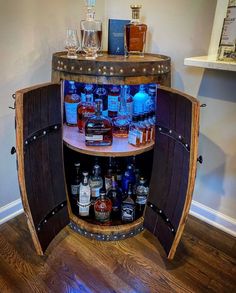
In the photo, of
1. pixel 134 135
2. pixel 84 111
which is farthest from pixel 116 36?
pixel 134 135

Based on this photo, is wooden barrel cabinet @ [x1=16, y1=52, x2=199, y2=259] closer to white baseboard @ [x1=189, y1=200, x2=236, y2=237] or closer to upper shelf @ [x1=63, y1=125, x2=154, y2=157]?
upper shelf @ [x1=63, y1=125, x2=154, y2=157]

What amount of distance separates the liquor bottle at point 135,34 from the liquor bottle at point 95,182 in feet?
2.15

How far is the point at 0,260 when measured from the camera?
1.33 metres

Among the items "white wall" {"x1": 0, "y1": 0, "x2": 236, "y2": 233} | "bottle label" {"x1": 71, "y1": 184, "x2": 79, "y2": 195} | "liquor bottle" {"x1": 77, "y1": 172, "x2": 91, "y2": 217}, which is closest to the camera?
"white wall" {"x1": 0, "y1": 0, "x2": 236, "y2": 233}

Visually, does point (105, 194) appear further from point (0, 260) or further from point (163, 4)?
point (163, 4)

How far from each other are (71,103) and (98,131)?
0.26m

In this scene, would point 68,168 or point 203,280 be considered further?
point 68,168

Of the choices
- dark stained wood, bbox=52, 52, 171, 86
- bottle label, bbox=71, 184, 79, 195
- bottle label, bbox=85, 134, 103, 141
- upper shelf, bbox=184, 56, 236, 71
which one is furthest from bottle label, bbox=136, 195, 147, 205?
upper shelf, bbox=184, 56, 236, 71

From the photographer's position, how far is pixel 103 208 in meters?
1.46

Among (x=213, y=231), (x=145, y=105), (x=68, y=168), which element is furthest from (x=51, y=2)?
(x=213, y=231)

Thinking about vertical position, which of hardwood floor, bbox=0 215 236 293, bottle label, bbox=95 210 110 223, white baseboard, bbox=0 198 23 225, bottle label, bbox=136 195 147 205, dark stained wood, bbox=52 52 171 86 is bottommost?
hardwood floor, bbox=0 215 236 293

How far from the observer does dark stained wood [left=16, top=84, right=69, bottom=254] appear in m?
1.04

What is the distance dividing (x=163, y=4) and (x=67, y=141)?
919 millimetres

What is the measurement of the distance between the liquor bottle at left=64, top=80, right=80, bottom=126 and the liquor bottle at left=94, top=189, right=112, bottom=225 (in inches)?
17.9
